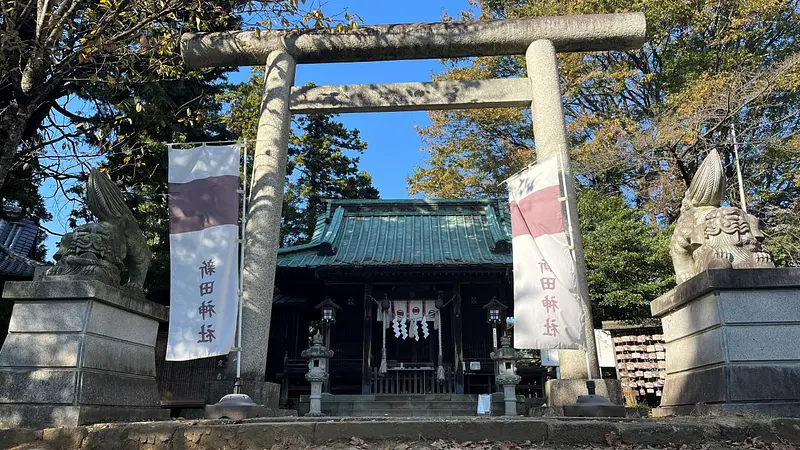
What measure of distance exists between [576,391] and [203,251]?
4.90 meters

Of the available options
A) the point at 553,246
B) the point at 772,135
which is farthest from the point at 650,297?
the point at 553,246

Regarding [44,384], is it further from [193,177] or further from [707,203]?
[707,203]

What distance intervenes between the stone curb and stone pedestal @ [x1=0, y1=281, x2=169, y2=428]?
1195mm

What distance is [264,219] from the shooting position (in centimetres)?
741

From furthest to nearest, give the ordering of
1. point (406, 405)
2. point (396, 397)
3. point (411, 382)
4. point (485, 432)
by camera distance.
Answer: point (411, 382) → point (396, 397) → point (406, 405) → point (485, 432)

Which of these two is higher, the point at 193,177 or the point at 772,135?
the point at 772,135

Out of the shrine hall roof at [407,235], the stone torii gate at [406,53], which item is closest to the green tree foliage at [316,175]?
the shrine hall roof at [407,235]

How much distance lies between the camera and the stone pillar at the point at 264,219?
6.90 metres

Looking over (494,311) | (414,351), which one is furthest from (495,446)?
(414,351)

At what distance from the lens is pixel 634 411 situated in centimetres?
741

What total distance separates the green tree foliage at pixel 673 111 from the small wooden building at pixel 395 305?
4.63 metres

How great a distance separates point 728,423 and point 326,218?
1370 centimetres

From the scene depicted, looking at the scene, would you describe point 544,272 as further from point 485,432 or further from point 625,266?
point 625,266

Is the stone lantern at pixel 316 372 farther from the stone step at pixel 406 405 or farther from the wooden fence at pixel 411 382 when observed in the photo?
the wooden fence at pixel 411 382
